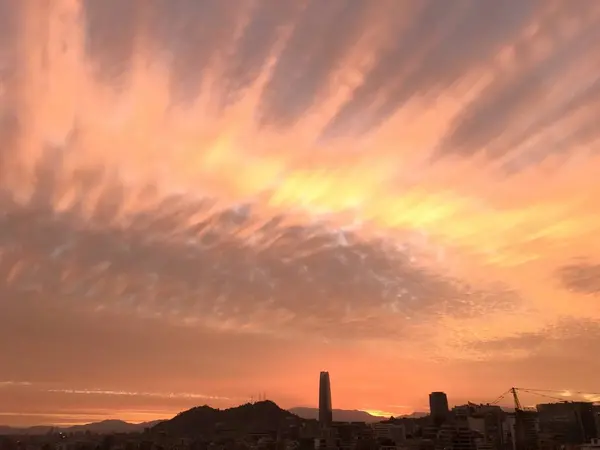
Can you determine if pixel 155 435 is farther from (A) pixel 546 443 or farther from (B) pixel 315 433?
(A) pixel 546 443

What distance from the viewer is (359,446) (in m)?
116

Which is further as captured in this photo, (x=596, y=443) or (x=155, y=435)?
(x=155, y=435)

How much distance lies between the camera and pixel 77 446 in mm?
137500

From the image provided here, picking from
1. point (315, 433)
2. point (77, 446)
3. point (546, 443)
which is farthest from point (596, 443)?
point (77, 446)

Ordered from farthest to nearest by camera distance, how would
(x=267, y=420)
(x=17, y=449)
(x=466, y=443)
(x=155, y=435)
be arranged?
(x=267, y=420) → (x=155, y=435) → (x=17, y=449) → (x=466, y=443)

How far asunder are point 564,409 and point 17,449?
5286 inches

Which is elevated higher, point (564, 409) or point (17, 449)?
point (564, 409)

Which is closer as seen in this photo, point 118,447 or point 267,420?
point 118,447

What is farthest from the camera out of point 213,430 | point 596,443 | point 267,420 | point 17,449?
point 267,420

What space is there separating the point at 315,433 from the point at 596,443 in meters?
69.9

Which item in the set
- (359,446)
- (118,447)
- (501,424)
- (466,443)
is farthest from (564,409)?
(118,447)

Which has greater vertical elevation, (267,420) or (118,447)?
(267,420)

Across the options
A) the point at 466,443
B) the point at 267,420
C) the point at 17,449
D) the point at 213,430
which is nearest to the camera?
the point at 466,443

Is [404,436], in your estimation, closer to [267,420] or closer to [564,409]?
[564,409]
